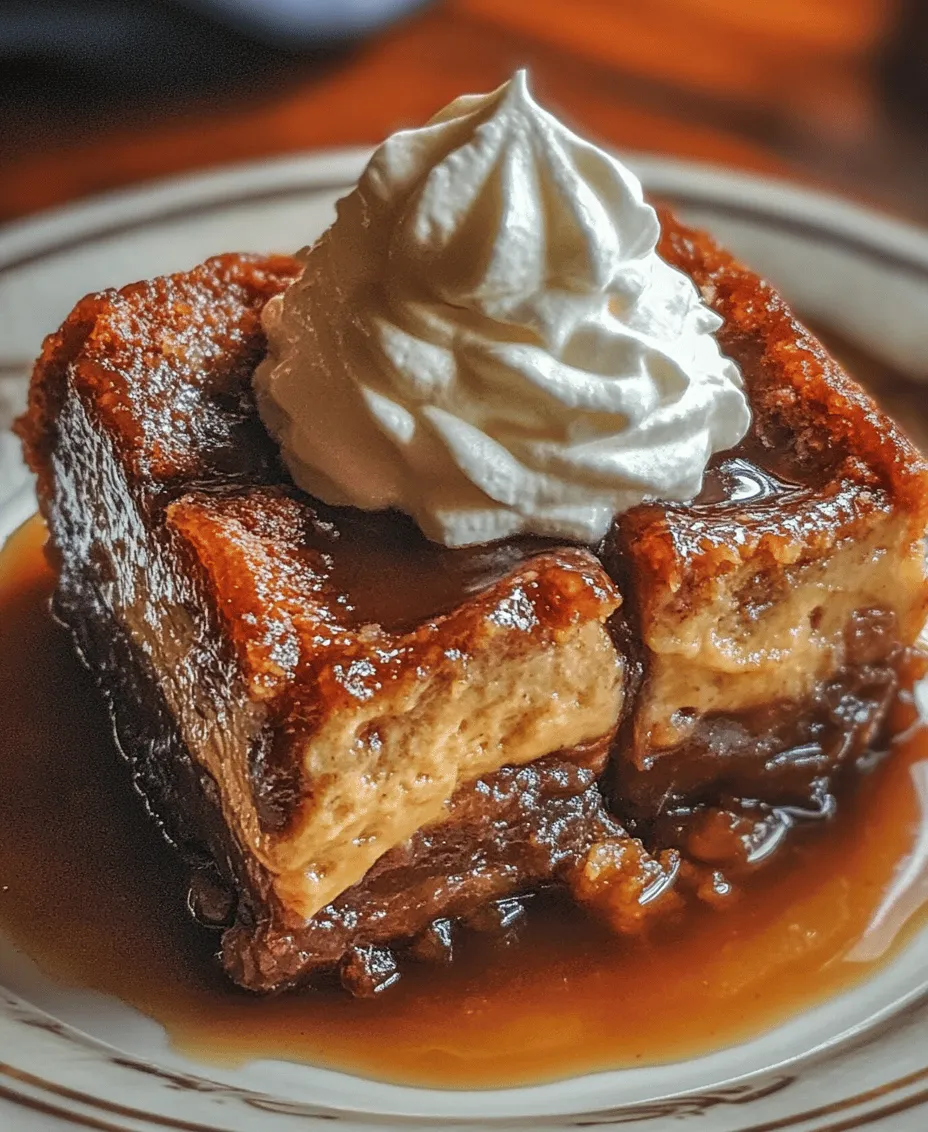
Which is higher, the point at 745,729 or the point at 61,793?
the point at 745,729

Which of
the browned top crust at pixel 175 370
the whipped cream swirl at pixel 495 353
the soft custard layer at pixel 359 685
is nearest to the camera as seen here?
the soft custard layer at pixel 359 685

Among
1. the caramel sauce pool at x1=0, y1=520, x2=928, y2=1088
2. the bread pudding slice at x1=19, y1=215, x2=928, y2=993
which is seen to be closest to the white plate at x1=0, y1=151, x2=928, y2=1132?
the caramel sauce pool at x1=0, y1=520, x2=928, y2=1088

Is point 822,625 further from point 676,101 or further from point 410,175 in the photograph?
point 676,101

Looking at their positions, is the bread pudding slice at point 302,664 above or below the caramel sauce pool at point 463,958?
above

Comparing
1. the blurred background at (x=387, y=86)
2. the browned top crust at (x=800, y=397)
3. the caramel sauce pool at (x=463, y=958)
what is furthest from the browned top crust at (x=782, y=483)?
the blurred background at (x=387, y=86)

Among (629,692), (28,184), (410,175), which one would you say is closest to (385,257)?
(410,175)

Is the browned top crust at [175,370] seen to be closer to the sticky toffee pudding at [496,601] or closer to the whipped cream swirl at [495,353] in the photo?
the sticky toffee pudding at [496,601]
